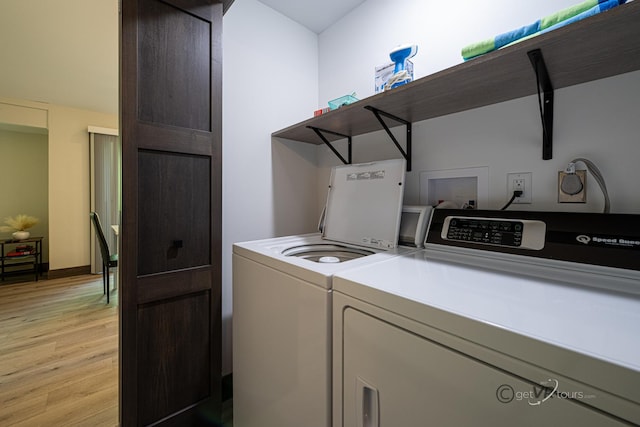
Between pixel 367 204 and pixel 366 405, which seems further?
pixel 367 204

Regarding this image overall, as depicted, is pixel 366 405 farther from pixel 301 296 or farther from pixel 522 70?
pixel 522 70

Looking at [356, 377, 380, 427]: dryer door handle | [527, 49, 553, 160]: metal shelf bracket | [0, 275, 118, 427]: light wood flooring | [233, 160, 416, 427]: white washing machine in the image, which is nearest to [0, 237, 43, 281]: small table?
[0, 275, 118, 427]: light wood flooring

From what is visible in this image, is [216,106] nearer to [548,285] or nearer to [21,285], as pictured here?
[548,285]

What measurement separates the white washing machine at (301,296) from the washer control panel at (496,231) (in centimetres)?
23

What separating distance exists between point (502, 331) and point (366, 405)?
44 cm

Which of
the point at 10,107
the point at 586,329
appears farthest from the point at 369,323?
the point at 10,107

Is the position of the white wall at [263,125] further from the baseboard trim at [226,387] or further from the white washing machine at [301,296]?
the white washing machine at [301,296]

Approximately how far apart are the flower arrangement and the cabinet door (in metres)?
6.17

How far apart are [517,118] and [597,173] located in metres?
0.35

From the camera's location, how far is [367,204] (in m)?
1.40

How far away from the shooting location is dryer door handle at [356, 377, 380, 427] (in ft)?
2.16

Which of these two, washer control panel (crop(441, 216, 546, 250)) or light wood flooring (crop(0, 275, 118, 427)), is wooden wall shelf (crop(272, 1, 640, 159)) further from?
light wood flooring (crop(0, 275, 118, 427))

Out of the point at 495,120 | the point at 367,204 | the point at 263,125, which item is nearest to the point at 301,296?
the point at 367,204

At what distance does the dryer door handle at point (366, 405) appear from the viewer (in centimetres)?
66
